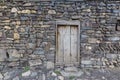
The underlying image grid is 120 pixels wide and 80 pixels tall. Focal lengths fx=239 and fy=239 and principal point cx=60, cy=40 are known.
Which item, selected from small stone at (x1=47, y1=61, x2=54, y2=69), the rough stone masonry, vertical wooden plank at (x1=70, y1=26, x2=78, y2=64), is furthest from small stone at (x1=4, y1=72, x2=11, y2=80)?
vertical wooden plank at (x1=70, y1=26, x2=78, y2=64)

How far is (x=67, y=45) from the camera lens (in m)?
6.10

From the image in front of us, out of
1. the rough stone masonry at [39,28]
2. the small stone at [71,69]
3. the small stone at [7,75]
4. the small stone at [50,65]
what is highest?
the rough stone masonry at [39,28]

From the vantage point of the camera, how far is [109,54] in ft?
19.9

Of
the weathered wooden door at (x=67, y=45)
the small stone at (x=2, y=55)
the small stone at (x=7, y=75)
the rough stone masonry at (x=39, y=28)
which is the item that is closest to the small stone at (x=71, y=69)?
the rough stone masonry at (x=39, y=28)

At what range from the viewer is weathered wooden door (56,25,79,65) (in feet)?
19.9

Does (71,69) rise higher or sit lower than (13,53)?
lower

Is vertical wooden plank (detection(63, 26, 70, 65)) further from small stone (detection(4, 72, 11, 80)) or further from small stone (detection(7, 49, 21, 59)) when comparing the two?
small stone (detection(4, 72, 11, 80))

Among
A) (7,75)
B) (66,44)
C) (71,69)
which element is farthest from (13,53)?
(71,69)

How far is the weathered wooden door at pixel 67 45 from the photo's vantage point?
6.06 meters

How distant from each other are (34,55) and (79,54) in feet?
3.71

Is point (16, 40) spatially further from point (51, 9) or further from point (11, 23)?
point (51, 9)

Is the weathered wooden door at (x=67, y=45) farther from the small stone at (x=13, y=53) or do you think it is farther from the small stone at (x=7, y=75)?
the small stone at (x=7, y=75)

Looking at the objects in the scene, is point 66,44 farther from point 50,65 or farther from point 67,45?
point 50,65

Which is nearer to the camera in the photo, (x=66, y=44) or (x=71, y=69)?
(x=71, y=69)
